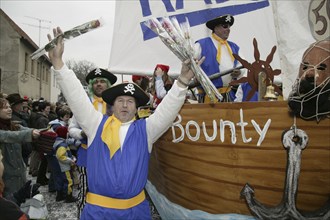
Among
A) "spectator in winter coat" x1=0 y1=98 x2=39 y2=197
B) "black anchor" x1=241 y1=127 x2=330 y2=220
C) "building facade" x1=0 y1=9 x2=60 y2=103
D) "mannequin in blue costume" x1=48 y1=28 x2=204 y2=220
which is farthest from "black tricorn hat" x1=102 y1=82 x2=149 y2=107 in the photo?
"building facade" x1=0 y1=9 x2=60 y2=103

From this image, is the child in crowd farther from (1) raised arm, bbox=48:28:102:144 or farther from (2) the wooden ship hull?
(1) raised arm, bbox=48:28:102:144

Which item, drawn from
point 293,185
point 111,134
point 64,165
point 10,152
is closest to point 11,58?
point 64,165

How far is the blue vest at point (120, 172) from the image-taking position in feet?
6.57

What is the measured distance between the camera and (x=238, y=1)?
5.13 meters

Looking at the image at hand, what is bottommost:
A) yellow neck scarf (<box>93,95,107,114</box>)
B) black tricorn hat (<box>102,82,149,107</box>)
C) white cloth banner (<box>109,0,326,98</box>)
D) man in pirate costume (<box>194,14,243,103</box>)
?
yellow neck scarf (<box>93,95,107,114</box>)

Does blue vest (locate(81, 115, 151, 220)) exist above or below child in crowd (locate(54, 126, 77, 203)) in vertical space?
above

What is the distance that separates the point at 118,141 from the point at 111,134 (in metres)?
0.06

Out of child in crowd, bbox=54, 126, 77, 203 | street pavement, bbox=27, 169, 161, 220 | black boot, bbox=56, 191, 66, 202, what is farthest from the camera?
black boot, bbox=56, 191, 66, 202

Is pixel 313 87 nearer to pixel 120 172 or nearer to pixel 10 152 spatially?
pixel 120 172

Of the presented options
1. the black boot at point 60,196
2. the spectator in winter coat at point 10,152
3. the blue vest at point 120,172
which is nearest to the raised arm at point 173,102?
the blue vest at point 120,172

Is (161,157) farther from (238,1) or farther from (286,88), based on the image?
(238,1)

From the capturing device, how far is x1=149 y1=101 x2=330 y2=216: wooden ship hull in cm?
181

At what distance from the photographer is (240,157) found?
2047 millimetres

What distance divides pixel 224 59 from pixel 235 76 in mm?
337
